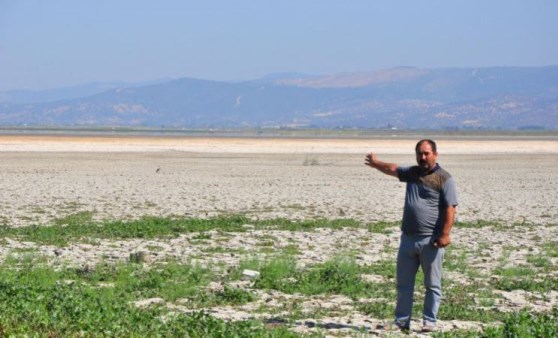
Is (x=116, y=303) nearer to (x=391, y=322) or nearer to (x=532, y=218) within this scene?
(x=391, y=322)

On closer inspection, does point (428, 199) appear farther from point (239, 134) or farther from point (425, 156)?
point (239, 134)

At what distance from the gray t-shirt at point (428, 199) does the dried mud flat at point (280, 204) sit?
1.35 metres

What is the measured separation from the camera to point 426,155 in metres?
10.9

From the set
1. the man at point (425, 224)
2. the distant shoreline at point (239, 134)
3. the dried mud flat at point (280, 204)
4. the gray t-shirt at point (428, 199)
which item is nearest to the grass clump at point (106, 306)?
the dried mud flat at point (280, 204)

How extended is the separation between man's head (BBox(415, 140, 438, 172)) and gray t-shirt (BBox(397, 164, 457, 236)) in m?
0.08

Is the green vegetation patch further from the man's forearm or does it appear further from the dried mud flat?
the man's forearm

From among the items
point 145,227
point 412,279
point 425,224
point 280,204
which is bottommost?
point 280,204

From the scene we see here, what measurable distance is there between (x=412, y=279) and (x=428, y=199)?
0.94 m

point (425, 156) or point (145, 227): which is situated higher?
point (425, 156)

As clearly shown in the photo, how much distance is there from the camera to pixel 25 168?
43719 mm

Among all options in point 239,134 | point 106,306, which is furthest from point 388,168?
point 239,134

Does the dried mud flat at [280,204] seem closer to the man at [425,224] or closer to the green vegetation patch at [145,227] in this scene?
the green vegetation patch at [145,227]

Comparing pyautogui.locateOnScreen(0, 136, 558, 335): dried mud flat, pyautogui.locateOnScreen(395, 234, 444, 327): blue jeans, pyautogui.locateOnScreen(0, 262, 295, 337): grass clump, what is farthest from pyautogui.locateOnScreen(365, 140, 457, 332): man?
pyautogui.locateOnScreen(0, 262, 295, 337): grass clump

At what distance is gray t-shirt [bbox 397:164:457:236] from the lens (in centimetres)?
1095
